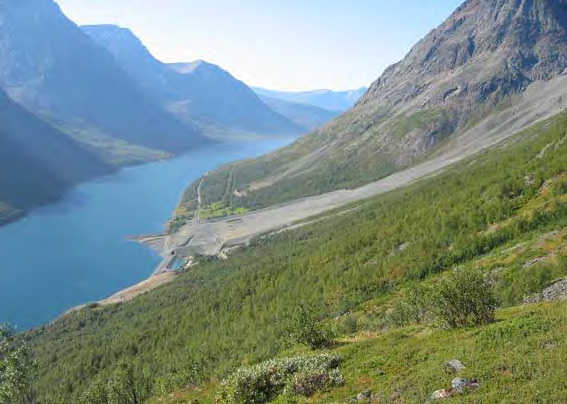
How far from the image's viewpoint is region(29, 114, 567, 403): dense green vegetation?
3334 cm

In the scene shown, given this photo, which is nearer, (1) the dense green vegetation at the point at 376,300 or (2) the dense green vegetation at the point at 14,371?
(1) the dense green vegetation at the point at 376,300

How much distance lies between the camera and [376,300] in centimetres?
9194

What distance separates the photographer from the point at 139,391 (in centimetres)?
8600

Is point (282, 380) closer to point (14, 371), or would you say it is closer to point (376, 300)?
point (14, 371)

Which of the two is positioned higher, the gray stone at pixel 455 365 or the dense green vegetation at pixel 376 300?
the gray stone at pixel 455 365

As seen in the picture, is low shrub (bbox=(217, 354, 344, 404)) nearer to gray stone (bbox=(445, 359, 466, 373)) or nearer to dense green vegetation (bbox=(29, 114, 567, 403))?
dense green vegetation (bbox=(29, 114, 567, 403))

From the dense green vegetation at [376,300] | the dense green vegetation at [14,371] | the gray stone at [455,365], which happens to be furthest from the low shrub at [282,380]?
the dense green vegetation at [14,371]

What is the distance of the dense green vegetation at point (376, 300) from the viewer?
33344 millimetres

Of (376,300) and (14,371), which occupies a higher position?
(14,371)

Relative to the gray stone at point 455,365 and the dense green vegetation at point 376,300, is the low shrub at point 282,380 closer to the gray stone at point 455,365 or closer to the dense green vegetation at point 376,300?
the dense green vegetation at point 376,300

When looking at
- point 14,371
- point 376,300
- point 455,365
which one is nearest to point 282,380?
A: point 455,365

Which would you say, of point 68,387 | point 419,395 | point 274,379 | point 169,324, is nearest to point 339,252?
point 169,324

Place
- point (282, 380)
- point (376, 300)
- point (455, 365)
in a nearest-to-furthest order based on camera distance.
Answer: point (455, 365) < point (282, 380) < point (376, 300)

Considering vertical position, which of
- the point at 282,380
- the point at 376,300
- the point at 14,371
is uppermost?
the point at 14,371
